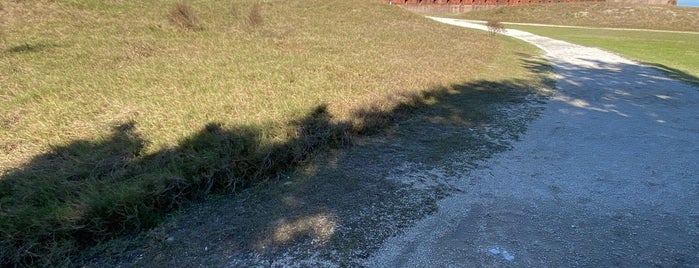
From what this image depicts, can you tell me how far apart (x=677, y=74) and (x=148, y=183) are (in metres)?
13.1

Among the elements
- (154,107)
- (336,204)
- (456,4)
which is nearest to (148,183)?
(336,204)

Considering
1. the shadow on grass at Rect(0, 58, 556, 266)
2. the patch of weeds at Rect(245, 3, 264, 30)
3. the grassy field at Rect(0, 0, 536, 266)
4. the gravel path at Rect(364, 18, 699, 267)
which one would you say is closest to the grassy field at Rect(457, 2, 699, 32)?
the patch of weeds at Rect(245, 3, 264, 30)

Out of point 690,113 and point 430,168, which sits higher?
point 430,168

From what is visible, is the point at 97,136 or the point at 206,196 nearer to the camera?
the point at 206,196

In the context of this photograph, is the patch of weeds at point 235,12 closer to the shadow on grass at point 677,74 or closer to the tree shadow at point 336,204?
the tree shadow at point 336,204

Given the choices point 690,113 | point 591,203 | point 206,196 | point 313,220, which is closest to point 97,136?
point 206,196

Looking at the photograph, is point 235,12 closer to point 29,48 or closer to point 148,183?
point 29,48

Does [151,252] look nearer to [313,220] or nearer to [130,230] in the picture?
[130,230]

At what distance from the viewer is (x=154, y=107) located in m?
5.43

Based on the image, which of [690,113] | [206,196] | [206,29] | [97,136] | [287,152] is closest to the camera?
[206,196]

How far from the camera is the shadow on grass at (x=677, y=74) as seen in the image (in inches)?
404

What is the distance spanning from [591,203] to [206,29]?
11.9m

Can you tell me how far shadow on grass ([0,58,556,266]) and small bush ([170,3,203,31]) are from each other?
8830 millimetres

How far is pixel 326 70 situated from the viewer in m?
8.49
